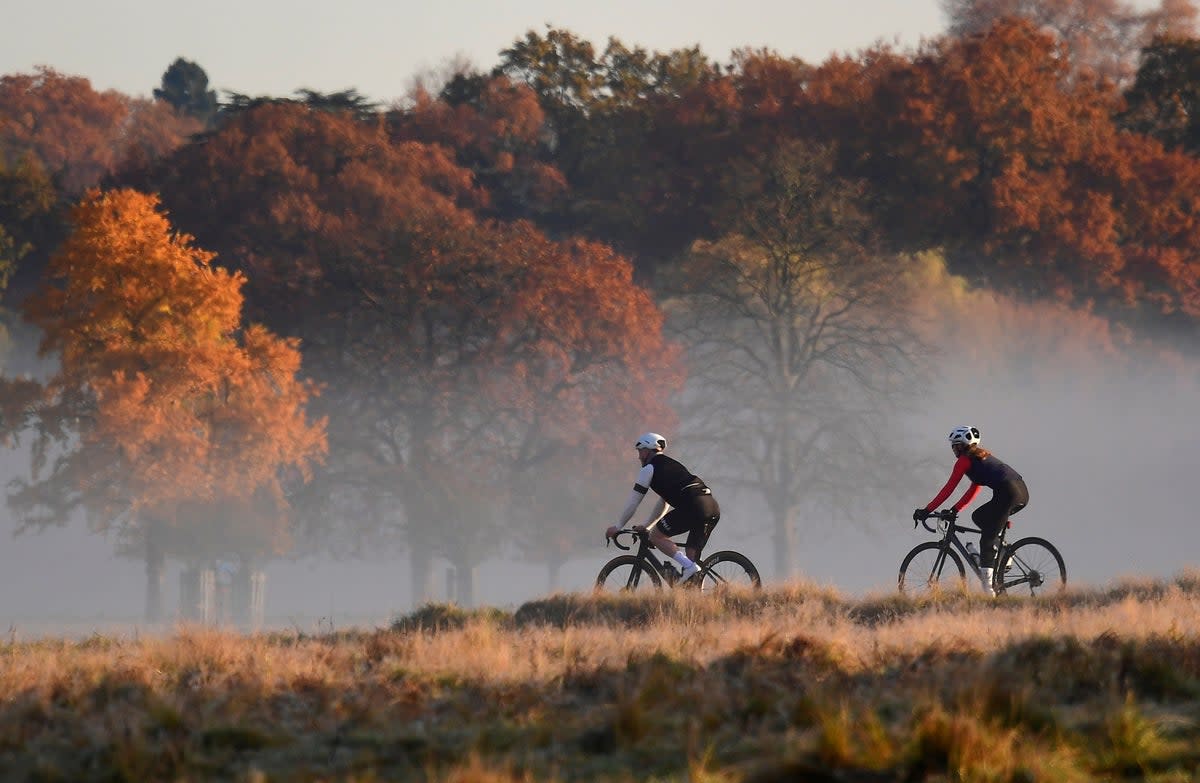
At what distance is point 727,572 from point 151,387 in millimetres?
24690

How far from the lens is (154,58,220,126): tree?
107 m

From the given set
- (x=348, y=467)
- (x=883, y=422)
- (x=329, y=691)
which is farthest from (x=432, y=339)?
(x=329, y=691)

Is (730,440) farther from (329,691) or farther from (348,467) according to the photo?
(329,691)

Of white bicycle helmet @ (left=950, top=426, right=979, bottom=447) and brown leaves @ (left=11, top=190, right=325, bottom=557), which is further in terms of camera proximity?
brown leaves @ (left=11, top=190, right=325, bottom=557)

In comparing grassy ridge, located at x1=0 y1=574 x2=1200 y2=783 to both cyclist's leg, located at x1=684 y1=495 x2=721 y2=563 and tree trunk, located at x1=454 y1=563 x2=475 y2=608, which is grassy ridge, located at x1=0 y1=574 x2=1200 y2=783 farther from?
tree trunk, located at x1=454 y1=563 x2=475 y2=608

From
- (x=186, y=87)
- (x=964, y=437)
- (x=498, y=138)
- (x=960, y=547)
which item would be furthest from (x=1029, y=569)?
(x=186, y=87)

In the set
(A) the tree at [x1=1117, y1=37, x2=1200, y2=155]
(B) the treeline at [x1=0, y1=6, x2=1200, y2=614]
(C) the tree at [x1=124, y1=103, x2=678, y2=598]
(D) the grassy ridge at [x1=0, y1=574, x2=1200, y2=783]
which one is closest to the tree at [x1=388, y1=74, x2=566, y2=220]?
(B) the treeline at [x1=0, y1=6, x2=1200, y2=614]

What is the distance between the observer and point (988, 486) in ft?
64.4

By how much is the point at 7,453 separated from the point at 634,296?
3785 centimetres

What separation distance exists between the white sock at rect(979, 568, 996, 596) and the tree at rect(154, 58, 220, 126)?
91215mm

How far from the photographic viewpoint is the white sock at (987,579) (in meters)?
20.1

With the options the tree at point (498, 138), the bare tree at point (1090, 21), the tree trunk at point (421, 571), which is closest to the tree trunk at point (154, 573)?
the tree trunk at point (421, 571)

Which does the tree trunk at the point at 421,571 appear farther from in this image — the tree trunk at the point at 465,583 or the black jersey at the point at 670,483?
the black jersey at the point at 670,483

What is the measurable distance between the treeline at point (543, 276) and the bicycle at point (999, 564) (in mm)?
24126
